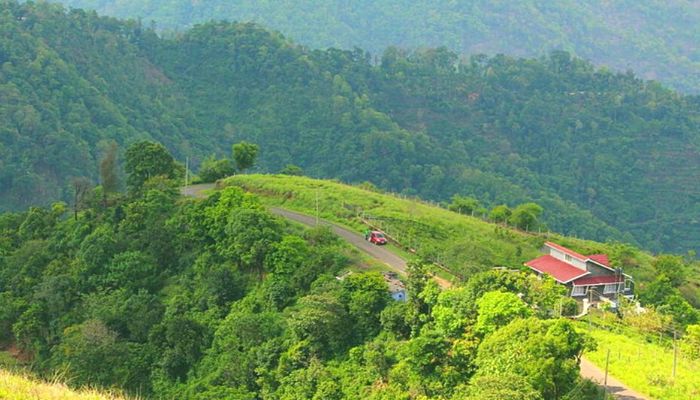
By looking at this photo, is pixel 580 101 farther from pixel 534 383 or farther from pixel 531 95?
pixel 534 383

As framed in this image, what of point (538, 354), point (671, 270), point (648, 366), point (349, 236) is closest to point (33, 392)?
point (538, 354)

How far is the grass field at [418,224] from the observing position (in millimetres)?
35206

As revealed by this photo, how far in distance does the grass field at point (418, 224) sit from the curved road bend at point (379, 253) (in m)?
1.10

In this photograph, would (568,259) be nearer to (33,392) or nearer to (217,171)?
(217,171)

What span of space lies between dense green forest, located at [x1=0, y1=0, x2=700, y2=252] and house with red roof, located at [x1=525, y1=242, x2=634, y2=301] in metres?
53.9

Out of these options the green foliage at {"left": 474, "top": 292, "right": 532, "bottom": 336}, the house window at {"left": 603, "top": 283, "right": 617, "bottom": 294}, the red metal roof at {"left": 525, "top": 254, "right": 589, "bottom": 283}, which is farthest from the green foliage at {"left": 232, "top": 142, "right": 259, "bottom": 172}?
the green foliage at {"left": 474, "top": 292, "right": 532, "bottom": 336}

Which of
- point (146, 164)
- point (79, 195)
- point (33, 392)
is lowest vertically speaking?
point (79, 195)

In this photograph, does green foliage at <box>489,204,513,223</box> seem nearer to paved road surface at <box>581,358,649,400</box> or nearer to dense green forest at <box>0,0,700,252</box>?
paved road surface at <box>581,358,649,400</box>

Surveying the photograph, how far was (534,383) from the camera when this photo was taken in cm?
1875

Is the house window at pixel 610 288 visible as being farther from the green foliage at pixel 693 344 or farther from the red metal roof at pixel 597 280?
the green foliage at pixel 693 344

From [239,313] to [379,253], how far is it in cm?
866

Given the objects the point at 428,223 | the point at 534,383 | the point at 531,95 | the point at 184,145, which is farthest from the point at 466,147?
the point at 534,383

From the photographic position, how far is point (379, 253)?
117 feet

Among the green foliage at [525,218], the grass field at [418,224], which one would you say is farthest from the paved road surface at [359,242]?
the green foliage at [525,218]
